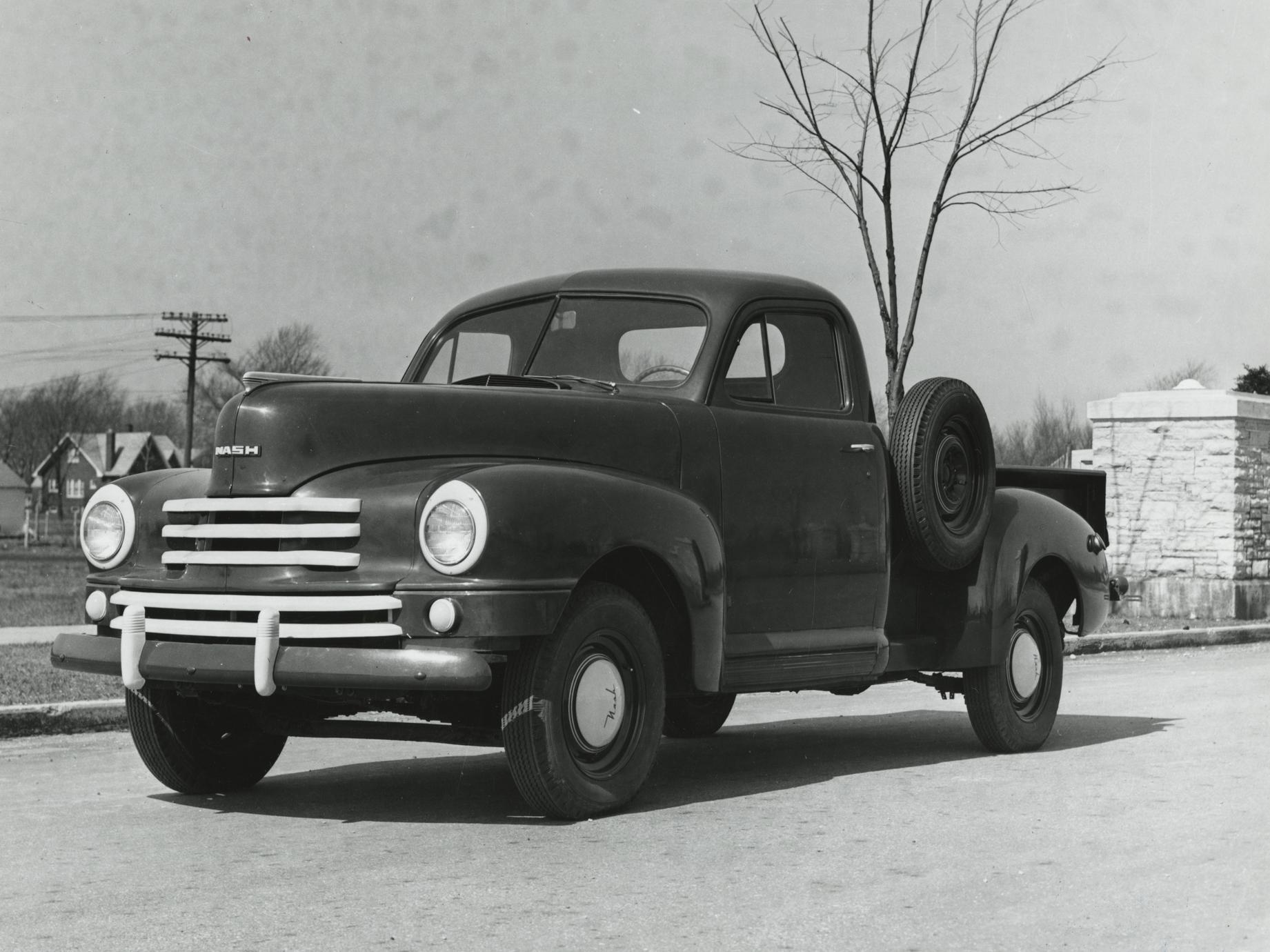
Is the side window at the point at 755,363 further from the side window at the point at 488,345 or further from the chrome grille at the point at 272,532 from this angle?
the chrome grille at the point at 272,532

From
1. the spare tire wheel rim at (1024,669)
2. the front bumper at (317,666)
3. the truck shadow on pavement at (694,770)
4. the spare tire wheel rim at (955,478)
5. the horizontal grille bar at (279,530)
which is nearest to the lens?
the front bumper at (317,666)

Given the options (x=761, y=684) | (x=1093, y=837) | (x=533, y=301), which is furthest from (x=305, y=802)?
(x=1093, y=837)

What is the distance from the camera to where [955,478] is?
7.78 meters

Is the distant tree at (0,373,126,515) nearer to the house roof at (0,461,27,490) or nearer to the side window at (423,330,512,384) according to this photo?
the house roof at (0,461,27,490)

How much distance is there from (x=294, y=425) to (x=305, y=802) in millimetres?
1539

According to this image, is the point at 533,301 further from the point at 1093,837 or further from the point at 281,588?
the point at 1093,837

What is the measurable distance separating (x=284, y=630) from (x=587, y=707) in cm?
106

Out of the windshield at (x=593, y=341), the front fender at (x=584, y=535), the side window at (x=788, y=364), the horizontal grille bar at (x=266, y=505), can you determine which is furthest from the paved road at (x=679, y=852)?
the windshield at (x=593, y=341)

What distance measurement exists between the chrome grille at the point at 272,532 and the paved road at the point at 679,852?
0.92m

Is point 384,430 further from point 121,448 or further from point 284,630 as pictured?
point 121,448

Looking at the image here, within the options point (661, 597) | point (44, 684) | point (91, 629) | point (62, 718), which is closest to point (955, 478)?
point (661, 597)

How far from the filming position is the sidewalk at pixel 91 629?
8773 mm

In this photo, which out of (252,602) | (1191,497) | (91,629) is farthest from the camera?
(1191,497)

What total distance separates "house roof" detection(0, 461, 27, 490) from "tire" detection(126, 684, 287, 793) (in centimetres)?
10263
